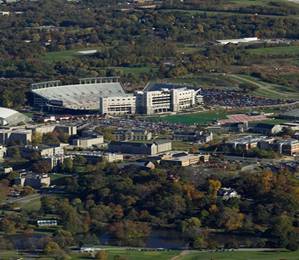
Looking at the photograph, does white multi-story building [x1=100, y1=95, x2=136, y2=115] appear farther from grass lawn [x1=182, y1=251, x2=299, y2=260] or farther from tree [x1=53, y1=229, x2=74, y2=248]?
grass lawn [x1=182, y1=251, x2=299, y2=260]

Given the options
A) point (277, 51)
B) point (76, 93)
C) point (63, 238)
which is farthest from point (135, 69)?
point (63, 238)

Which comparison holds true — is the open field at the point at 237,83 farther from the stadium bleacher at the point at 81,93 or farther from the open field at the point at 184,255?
the open field at the point at 184,255

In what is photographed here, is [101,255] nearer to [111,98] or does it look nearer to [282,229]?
[282,229]

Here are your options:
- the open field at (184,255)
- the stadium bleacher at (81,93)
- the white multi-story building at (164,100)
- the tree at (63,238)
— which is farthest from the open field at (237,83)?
the open field at (184,255)

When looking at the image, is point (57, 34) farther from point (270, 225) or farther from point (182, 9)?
point (270, 225)

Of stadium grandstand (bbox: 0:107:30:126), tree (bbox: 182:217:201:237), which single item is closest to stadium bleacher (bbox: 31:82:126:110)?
stadium grandstand (bbox: 0:107:30:126)
